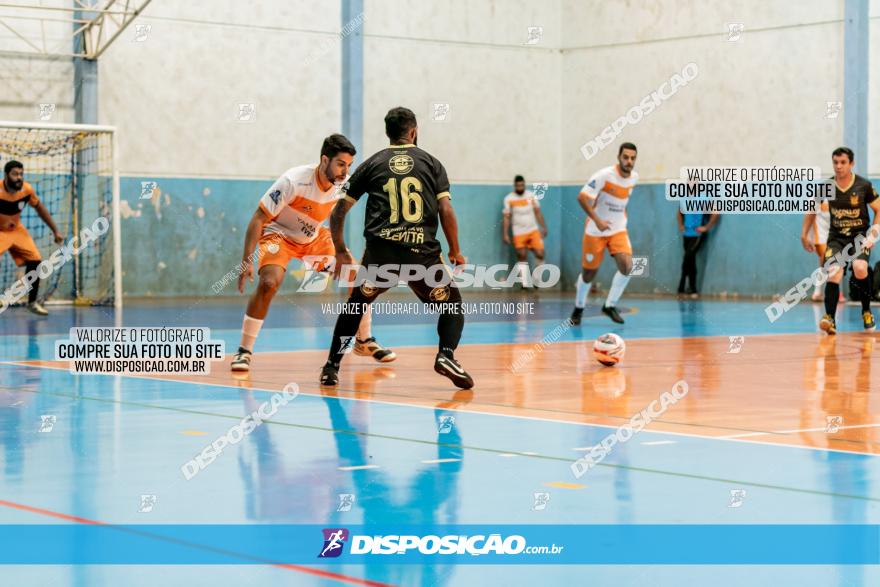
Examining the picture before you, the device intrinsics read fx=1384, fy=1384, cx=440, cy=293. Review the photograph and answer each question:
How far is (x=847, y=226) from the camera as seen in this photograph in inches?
686

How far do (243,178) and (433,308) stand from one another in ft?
55.2

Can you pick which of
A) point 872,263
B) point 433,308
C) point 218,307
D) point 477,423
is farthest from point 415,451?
point 872,263

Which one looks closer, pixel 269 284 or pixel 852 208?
pixel 269 284

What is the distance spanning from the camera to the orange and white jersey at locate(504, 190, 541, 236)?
30.8m

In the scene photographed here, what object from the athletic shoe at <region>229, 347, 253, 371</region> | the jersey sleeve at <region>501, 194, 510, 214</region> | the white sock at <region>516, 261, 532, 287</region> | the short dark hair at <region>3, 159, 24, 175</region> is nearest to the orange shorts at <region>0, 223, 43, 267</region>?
the short dark hair at <region>3, 159, 24, 175</region>

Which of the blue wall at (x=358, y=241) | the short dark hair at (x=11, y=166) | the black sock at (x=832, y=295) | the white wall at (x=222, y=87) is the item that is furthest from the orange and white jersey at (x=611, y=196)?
the white wall at (x=222, y=87)

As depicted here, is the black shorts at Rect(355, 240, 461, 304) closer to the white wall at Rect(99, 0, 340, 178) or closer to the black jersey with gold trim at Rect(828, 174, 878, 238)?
the black jersey with gold trim at Rect(828, 174, 878, 238)

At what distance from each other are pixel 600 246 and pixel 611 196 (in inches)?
27.9

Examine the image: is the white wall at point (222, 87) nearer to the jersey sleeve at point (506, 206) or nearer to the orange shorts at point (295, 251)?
the jersey sleeve at point (506, 206)

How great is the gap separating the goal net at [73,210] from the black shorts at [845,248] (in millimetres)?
12647

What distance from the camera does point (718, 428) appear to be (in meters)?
9.07

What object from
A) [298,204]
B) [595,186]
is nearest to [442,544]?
[298,204]

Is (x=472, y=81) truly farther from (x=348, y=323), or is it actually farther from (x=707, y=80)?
(x=348, y=323)

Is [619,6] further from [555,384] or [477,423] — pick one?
[477,423]
